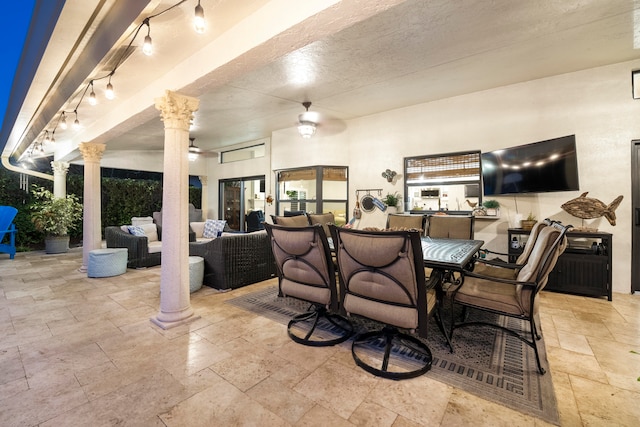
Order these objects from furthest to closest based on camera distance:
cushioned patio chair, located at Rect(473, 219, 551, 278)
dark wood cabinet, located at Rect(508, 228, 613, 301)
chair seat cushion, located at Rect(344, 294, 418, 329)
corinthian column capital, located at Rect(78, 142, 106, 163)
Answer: corinthian column capital, located at Rect(78, 142, 106, 163) → dark wood cabinet, located at Rect(508, 228, 613, 301) → cushioned patio chair, located at Rect(473, 219, 551, 278) → chair seat cushion, located at Rect(344, 294, 418, 329)

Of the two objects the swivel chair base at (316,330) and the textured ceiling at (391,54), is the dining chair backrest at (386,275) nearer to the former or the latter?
the swivel chair base at (316,330)

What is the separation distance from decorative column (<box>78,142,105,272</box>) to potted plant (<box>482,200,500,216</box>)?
6.59 meters

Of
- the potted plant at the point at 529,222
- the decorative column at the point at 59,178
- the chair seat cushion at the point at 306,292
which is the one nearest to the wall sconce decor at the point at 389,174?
the potted plant at the point at 529,222

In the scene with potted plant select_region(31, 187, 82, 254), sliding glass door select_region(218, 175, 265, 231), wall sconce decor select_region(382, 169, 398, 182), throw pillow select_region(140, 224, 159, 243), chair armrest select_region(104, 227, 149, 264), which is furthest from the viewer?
sliding glass door select_region(218, 175, 265, 231)

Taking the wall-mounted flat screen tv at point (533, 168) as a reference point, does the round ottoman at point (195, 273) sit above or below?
below

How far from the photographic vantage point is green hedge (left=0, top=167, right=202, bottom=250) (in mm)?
6637

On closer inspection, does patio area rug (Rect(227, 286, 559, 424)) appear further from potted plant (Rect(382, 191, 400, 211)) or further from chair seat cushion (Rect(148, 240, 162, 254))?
chair seat cushion (Rect(148, 240, 162, 254))

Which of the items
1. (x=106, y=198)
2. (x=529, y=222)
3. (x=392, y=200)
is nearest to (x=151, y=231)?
(x=106, y=198)

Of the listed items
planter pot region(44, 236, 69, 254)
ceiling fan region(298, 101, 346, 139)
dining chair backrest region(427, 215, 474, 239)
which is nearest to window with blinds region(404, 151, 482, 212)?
dining chair backrest region(427, 215, 474, 239)

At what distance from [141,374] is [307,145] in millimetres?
5128

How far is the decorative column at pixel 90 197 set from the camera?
476 centimetres

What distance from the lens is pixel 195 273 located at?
12.0 feet

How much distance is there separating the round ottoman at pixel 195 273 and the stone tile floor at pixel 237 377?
A: 0.61 m

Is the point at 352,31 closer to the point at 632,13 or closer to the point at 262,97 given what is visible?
the point at 262,97
